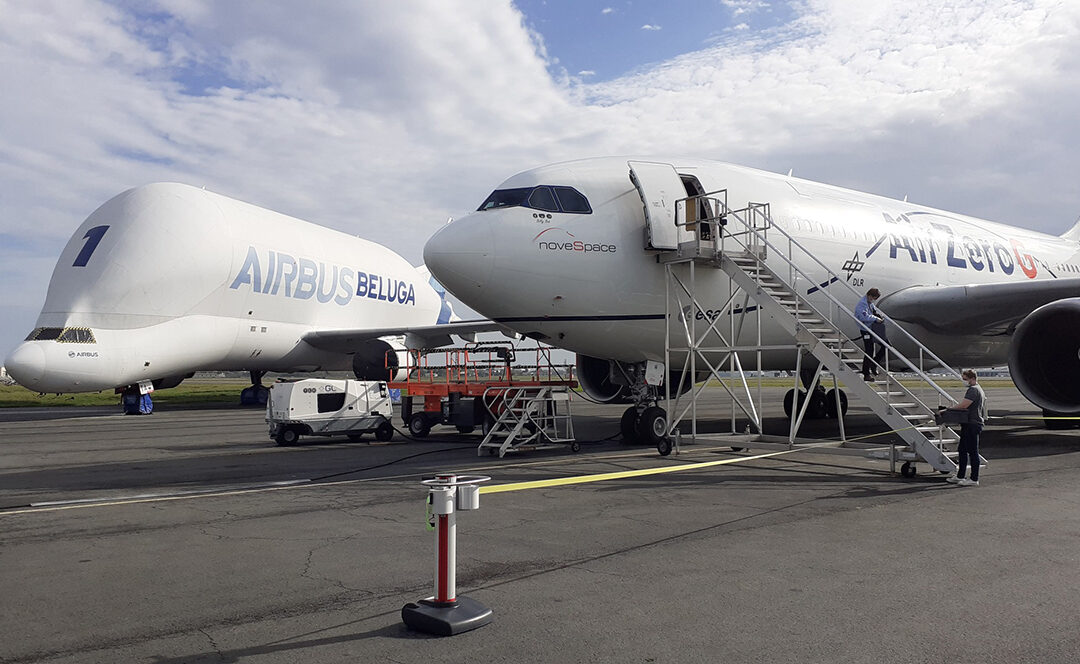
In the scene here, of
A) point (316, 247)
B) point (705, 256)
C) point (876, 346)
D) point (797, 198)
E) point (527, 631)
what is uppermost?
point (316, 247)

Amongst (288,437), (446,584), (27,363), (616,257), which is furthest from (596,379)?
(27,363)

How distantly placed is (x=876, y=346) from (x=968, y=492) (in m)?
4.69

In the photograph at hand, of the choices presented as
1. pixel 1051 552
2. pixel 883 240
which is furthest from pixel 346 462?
pixel 883 240

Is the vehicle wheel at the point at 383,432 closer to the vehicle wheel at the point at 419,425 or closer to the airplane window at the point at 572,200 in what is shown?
the vehicle wheel at the point at 419,425

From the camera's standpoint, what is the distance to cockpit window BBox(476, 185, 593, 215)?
12.5 meters

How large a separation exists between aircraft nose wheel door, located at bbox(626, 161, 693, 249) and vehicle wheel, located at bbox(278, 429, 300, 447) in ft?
29.0

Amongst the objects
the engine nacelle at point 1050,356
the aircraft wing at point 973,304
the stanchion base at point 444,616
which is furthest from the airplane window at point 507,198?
the stanchion base at point 444,616

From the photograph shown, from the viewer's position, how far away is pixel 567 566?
5.86 m

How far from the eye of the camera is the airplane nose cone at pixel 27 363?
73.8 ft

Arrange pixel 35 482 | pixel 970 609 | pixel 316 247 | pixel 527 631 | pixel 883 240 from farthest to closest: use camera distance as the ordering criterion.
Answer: pixel 316 247 < pixel 883 240 < pixel 35 482 < pixel 970 609 < pixel 527 631

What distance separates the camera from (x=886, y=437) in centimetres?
1484

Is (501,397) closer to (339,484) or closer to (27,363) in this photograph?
(339,484)

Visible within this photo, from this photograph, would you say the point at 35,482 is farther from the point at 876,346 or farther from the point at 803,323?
the point at 876,346

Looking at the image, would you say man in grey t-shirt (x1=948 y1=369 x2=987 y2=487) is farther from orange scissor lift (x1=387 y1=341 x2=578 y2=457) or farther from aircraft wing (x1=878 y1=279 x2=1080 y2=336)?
orange scissor lift (x1=387 y1=341 x2=578 y2=457)
